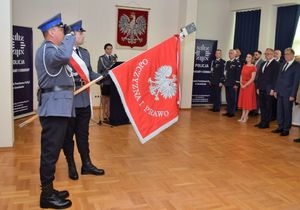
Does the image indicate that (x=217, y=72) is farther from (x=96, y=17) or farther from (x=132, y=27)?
(x=96, y=17)

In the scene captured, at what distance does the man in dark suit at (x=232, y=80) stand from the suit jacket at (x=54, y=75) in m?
5.47

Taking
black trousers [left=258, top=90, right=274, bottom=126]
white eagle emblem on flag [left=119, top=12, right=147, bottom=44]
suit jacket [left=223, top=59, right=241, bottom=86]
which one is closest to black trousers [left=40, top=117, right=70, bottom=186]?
black trousers [left=258, top=90, right=274, bottom=126]

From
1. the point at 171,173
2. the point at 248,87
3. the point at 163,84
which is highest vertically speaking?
the point at 163,84

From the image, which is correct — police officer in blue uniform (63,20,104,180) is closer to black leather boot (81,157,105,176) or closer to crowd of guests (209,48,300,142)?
black leather boot (81,157,105,176)

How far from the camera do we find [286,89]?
6117 millimetres

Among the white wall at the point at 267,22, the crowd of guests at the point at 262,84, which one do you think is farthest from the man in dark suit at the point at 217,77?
the white wall at the point at 267,22

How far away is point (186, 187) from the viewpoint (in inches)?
138

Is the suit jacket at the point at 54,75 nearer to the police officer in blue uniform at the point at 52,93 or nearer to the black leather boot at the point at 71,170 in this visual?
the police officer in blue uniform at the point at 52,93

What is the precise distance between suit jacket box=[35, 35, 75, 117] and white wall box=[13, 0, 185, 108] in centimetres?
494

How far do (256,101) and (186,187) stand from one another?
4636 mm

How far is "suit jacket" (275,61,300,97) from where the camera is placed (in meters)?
5.96

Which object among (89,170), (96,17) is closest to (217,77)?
(96,17)

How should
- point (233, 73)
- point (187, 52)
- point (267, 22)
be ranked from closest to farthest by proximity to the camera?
point (233, 73), point (267, 22), point (187, 52)

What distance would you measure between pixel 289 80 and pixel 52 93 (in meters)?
4.59
